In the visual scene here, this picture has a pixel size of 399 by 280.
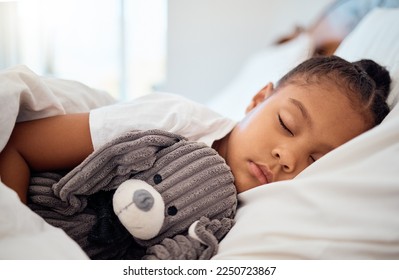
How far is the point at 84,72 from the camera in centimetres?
152

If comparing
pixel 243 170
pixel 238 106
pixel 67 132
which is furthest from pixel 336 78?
pixel 238 106

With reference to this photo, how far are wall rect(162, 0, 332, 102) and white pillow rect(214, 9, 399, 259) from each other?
3.60 feet

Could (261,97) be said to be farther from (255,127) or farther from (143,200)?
(143,200)

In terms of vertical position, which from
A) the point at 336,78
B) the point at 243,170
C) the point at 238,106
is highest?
the point at 336,78

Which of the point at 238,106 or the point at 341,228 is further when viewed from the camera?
the point at 238,106

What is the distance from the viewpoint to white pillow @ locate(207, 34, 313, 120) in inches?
49.3

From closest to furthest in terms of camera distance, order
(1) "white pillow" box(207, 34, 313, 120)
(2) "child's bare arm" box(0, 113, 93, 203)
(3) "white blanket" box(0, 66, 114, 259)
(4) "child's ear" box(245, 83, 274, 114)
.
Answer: (3) "white blanket" box(0, 66, 114, 259)
(2) "child's bare arm" box(0, 113, 93, 203)
(4) "child's ear" box(245, 83, 274, 114)
(1) "white pillow" box(207, 34, 313, 120)

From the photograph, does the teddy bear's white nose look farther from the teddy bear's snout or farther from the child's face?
the child's face

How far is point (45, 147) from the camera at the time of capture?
0.54m

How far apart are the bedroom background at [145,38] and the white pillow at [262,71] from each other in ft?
0.30

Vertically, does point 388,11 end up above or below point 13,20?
above

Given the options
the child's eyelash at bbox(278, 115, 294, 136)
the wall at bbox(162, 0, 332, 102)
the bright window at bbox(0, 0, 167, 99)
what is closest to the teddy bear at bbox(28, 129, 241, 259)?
the child's eyelash at bbox(278, 115, 294, 136)

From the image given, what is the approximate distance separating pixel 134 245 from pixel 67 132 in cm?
18
